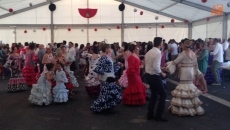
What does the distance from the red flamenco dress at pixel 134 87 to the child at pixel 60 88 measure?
A: 1.70 metres

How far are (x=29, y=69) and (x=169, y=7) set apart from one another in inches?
465

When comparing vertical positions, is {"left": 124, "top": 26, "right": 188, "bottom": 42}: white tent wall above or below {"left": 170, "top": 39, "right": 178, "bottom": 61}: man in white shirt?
above

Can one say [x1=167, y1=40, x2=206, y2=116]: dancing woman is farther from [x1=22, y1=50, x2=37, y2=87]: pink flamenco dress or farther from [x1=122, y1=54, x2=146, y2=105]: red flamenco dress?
[x1=22, y1=50, x2=37, y2=87]: pink flamenco dress

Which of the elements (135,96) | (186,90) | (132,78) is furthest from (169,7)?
(186,90)

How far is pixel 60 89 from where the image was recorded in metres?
8.06

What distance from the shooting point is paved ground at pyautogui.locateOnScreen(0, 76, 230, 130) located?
5676 millimetres

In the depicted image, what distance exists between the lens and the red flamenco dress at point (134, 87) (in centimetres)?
763

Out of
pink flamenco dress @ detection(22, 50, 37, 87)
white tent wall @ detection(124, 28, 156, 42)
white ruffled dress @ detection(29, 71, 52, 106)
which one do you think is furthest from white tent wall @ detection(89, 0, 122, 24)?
white ruffled dress @ detection(29, 71, 52, 106)

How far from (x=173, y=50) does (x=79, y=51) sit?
16.3 feet

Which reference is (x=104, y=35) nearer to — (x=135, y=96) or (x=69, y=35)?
(x=69, y=35)

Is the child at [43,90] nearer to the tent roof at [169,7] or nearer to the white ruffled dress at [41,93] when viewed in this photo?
the white ruffled dress at [41,93]

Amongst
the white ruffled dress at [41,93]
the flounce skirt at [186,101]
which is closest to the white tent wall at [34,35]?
the white ruffled dress at [41,93]

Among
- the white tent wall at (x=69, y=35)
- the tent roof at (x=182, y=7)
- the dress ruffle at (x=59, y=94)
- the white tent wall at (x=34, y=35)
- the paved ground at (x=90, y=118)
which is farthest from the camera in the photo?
the white tent wall at (x=69, y=35)

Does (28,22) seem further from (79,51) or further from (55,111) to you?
(55,111)
